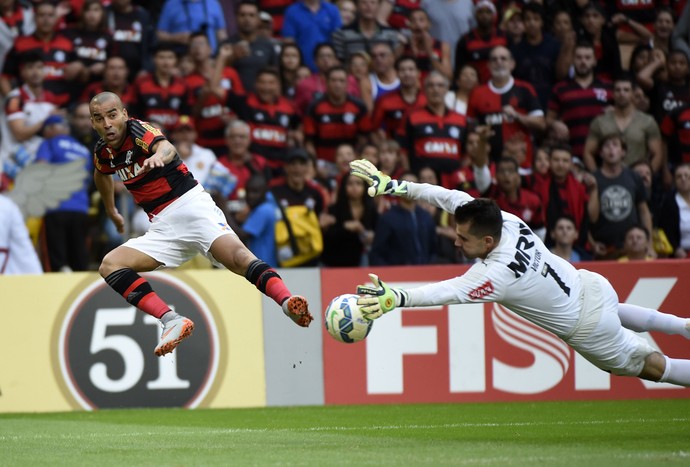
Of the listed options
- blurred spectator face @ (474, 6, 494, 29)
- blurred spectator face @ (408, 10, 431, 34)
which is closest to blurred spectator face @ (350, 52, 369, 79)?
blurred spectator face @ (408, 10, 431, 34)

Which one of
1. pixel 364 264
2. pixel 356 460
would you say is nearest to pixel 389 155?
pixel 364 264

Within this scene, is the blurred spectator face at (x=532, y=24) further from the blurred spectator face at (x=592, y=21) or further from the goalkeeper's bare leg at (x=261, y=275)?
the goalkeeper's bare leg at (x=261, y=275)

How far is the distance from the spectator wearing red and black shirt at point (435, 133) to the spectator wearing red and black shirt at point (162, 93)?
3081 millimetres

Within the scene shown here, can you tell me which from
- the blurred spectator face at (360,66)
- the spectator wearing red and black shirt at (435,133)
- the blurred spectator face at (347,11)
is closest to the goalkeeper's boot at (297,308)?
the spectator wearing red and black shirt at (435,133)

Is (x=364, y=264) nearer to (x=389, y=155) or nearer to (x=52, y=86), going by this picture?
(x=389, y=155)

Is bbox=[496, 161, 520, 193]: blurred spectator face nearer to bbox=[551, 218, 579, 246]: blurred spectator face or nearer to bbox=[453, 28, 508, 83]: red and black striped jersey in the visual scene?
bbox=[551, 218, 579, 246]: blurred spectator face

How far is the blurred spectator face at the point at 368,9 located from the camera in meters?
16.8

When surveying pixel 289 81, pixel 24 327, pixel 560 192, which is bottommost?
pixel 24 327

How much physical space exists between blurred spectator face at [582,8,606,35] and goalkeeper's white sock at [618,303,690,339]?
30.4 ft

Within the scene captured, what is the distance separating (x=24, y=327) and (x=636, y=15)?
35.8ft

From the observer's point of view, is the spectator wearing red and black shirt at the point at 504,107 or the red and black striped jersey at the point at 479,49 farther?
the red and black striped jersey at the point at 479,49

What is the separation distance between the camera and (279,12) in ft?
57.9

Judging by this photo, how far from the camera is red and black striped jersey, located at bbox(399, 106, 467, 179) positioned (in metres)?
15.1

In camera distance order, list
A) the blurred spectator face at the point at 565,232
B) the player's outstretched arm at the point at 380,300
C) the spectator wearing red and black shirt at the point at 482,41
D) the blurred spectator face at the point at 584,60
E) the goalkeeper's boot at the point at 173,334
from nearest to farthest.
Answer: the player's outstretched arm at the point at 380,300, the goalkeeper's boot at the point at 173,334, the blurred spectator face at the point at 565,232, the blurred spectator face at the point at 584,60, the spectator wearing red and black shirt at the point at 482,41
